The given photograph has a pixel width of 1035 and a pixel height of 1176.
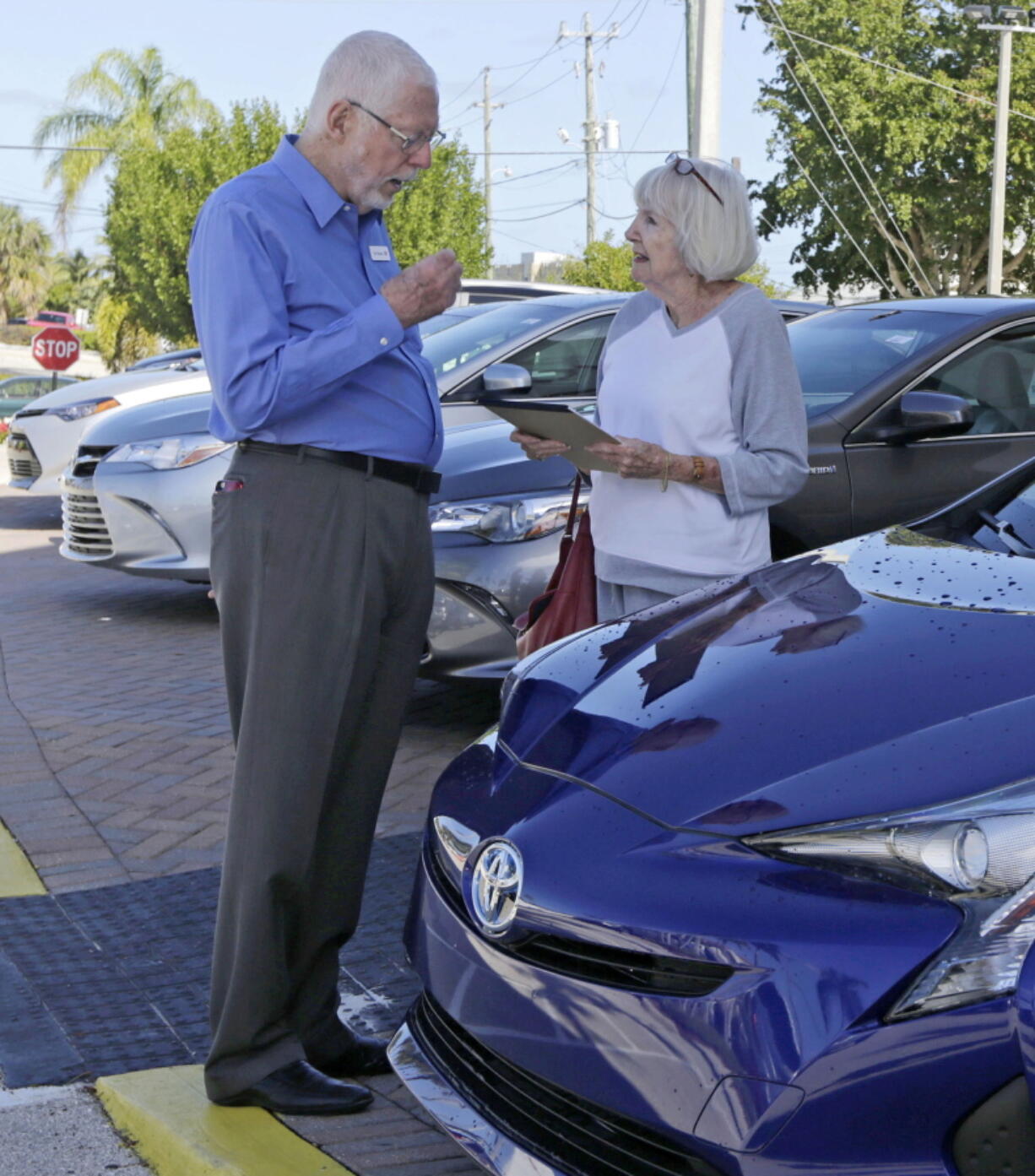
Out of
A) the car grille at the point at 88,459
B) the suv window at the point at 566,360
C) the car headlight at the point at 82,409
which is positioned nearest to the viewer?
the suv window at the point at 566,360

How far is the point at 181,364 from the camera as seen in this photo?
1323cm

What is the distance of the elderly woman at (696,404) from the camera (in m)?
3.20

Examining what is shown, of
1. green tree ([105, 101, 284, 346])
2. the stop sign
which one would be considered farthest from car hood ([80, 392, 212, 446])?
green tree ([105, 101, 284, 346])

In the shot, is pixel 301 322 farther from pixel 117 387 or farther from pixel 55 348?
pixel 55 348

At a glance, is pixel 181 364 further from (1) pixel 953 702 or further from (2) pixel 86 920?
(1) pixel 953 702

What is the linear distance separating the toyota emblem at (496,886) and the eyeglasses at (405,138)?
1.19 metres

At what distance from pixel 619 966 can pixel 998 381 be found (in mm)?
4130

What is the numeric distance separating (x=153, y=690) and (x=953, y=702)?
4.87 metres

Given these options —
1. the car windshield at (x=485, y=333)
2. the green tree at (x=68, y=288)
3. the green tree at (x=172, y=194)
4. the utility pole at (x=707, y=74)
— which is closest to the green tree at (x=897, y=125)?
the green tree at (x=172, y=194)

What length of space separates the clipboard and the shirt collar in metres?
0.60

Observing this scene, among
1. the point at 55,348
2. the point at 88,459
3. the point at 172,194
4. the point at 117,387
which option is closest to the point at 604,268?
the point at 172,194

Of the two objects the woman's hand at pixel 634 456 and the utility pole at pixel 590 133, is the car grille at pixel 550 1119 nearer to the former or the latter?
→ the woman's hand at pixel 634 456

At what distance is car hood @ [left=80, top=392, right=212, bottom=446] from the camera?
8062 millimetres

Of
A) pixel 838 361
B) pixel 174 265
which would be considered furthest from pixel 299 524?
pixel 174 265
